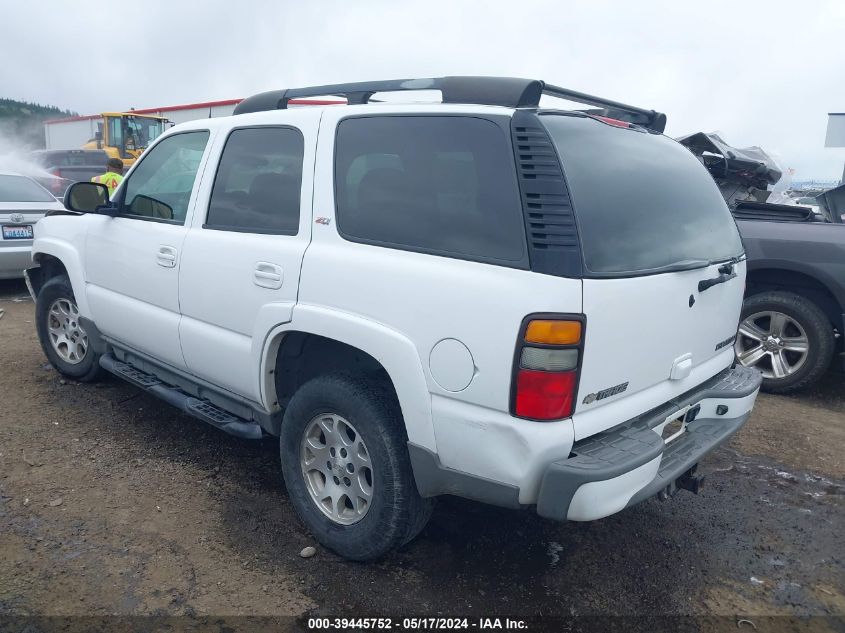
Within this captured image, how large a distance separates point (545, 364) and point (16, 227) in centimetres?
731

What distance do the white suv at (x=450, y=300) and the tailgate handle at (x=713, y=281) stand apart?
2 cm

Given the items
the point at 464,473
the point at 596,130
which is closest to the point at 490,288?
the point at 464,473

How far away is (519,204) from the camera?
7.65 ft

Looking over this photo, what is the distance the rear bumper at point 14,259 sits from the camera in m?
7.34

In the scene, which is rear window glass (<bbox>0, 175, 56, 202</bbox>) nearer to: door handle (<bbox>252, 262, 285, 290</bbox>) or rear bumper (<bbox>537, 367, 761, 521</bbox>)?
door handle (<bbox>252, 262, 285, 290</bbox>)

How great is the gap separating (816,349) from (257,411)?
14.0 ft

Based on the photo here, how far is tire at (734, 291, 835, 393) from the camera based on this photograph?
5.07m

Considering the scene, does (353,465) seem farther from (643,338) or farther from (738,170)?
(738,170)

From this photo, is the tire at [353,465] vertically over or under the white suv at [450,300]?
under

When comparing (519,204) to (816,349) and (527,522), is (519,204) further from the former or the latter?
(816,349)

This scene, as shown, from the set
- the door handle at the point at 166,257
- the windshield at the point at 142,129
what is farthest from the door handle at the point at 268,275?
the windshield at the point at 142,129

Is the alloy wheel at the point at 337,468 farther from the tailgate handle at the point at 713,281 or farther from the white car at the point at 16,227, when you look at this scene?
the white car at the point at 16,227

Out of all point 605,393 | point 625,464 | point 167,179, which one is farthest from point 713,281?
point 167,179

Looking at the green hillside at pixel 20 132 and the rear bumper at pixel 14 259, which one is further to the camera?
the green hillside at pixel 20 132
